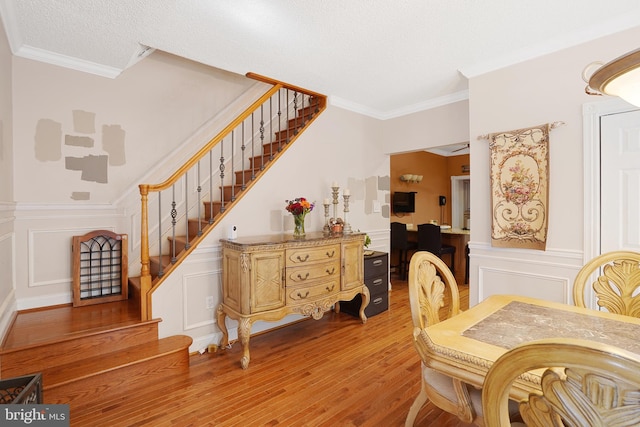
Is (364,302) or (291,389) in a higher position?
(364,302)

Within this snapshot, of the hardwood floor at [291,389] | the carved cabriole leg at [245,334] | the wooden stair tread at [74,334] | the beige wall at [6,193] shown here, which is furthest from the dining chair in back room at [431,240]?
the beige wall at [6,193]

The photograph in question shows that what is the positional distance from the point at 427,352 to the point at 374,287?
268cm

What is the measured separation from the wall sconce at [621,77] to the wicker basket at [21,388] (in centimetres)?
249

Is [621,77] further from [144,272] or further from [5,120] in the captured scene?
[5,120]

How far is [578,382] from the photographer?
→ 665mm

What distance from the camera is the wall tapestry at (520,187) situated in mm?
2752

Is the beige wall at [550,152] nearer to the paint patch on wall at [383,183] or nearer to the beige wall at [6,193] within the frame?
the paint patch on wall at [383,183]

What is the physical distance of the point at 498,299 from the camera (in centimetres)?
187

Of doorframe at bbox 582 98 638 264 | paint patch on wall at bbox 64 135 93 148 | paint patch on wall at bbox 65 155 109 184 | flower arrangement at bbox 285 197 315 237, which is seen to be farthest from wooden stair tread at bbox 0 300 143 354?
doorframe at bbox 582 98 638 264

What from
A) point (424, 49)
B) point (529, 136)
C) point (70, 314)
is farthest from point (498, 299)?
point (70, 314)

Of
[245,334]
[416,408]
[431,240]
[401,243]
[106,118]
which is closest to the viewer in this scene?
[416,408]

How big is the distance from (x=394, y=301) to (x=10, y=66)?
476 centimetres

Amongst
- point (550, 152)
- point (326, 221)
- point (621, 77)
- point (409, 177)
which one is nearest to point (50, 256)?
point (326, 221)

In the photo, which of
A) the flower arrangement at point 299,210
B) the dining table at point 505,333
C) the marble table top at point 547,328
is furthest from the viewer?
the flower arrangement at point 299,210
